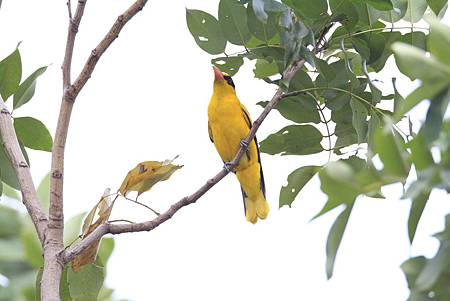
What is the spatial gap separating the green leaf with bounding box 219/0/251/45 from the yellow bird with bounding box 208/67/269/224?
165cm

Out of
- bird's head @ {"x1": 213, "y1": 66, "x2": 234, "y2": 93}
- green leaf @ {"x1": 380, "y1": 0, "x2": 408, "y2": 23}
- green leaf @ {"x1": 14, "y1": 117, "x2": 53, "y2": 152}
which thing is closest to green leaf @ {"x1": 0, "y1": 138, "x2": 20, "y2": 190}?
green leaf @ {"x1": 14, "y1": 117, "x2": 53, "y2": 152}

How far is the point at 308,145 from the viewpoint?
1820 millimetres

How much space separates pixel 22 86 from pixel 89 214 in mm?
376

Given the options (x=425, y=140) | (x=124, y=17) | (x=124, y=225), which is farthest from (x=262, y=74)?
(x=425, y=140)

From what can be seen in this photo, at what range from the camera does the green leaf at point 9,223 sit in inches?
53.8

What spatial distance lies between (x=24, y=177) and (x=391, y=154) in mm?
996

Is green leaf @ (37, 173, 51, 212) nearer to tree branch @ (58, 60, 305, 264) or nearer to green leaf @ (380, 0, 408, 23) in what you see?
tree branch @ (58, 60, 305, 264)

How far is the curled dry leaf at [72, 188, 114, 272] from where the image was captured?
1471 millimetres

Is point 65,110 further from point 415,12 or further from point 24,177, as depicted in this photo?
point 415,12

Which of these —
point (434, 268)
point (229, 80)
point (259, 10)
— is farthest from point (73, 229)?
point (229, 80)

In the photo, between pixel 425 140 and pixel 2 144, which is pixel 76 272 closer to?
pixel 2 144

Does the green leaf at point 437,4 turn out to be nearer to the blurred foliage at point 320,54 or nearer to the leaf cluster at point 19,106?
the blurred foliage at point 320,54

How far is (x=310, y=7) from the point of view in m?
1.49

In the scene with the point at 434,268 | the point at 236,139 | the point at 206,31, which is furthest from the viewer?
the point at 236,139
